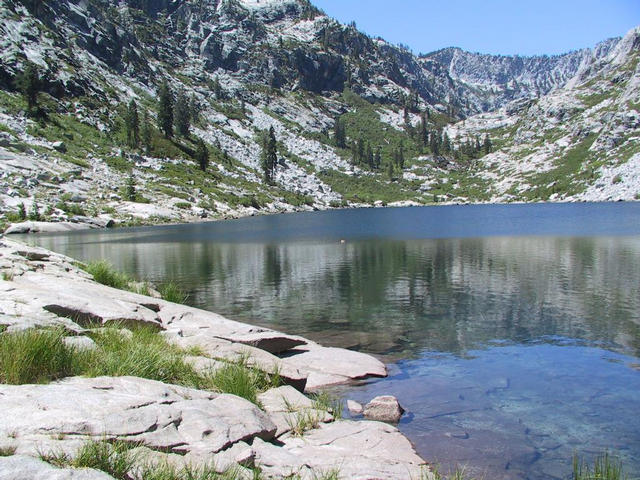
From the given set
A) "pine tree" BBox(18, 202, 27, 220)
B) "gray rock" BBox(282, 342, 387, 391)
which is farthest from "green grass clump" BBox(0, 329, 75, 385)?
"pine tree" BBox(18, 202, 27, 220)

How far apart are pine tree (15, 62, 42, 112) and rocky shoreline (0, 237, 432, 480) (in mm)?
156861

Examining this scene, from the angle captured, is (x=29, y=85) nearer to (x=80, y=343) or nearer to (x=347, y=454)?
(x=80, y=343)

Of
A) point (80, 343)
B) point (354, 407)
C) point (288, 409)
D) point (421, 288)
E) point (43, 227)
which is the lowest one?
point (354, 407)

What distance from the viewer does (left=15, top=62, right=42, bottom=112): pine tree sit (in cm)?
14625

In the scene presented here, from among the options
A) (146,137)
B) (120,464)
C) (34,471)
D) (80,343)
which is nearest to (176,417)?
(120,464)

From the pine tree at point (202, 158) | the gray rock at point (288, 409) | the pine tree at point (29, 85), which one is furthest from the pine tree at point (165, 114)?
the gray rock at point (288, 409)

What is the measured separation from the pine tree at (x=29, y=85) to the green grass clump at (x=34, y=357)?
162169 mm

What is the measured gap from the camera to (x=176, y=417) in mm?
9703

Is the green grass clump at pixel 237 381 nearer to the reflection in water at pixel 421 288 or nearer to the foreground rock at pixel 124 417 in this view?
the foreground rock at pixel 124 417

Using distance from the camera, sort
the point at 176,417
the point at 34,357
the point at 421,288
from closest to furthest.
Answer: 1. the point at 176,417
2. the point at 34,357
3. the point at 421,288

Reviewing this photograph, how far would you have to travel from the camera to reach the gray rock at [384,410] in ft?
48.6

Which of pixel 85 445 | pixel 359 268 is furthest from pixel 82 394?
pixel 359 268

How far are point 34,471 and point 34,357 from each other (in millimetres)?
5387

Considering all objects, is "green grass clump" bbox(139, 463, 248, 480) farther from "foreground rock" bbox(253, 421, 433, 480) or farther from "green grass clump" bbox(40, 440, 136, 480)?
"foreground rock" bbox(253, 421, 433, 480)
